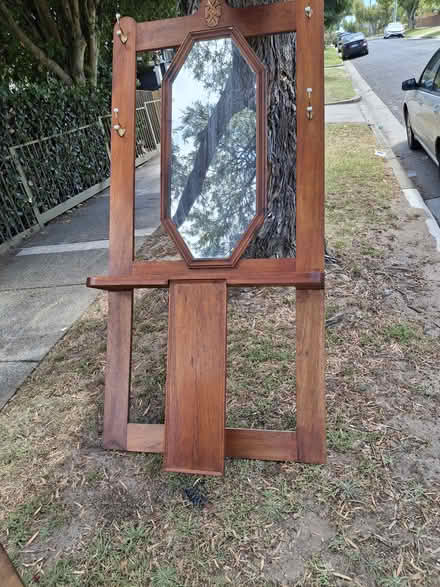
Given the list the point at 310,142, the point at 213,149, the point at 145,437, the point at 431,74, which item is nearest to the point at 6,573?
the point at 145,437

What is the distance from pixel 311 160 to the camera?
2.06m

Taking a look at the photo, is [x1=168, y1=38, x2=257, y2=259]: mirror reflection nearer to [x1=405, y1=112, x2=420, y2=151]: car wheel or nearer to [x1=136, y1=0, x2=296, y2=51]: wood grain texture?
[x1=136, y1=0, x2=296, y2=51]: wood grain texture

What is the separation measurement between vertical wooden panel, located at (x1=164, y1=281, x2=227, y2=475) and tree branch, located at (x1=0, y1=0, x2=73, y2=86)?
328 inches

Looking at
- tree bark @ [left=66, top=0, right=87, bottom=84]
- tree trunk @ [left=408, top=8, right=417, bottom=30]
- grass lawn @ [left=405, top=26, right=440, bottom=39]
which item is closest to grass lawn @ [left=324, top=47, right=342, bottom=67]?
grass lawn @ [left=405, top=26, right=440, bottom=39]

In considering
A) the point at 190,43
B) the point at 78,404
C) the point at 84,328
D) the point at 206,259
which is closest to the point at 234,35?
the point at 190,43

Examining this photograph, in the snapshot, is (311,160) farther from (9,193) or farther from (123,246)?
(9,193)

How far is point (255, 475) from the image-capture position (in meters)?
2.05

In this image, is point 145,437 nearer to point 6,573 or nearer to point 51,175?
point 6,573

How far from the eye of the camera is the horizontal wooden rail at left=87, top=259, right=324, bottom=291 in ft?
6.36

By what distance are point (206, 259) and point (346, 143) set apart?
698cm

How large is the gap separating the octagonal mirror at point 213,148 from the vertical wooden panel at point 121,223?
7.8 inches

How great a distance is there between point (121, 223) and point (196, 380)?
0.92 metres

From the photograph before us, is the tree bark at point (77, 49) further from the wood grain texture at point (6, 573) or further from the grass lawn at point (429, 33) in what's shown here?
the grass lawn at point (429, 33)

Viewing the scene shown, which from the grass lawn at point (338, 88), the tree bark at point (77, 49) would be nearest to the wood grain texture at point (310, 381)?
the tree bark at point (77, 49)
